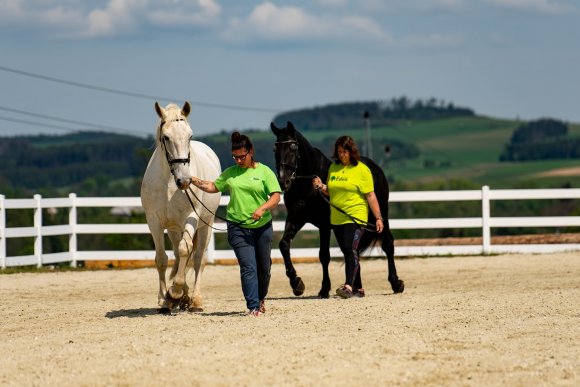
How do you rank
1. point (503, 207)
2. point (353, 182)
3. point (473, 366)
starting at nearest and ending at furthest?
point (473, 366)
point (353, 182)
point (503, 207)

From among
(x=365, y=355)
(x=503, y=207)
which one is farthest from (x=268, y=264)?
(x=503, y=207)

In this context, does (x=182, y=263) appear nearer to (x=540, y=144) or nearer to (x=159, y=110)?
(x=159, y=110)

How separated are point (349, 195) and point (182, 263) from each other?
2224 mm

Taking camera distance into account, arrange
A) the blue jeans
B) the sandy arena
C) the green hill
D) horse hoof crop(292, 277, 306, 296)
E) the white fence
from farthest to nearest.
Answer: the green hill < the white fence < horse hoof crop(292, 277, 306, 296) < the blue jeans < the sandy arena

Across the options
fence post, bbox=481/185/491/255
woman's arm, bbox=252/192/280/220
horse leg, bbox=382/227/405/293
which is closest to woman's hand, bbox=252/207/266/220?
woman's arm, bbox=252/192/280/220

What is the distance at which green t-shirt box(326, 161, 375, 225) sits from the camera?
12484mm

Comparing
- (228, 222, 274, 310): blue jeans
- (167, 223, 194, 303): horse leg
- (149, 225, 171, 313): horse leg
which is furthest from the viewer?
(149, 225, 171, 313): horse leg

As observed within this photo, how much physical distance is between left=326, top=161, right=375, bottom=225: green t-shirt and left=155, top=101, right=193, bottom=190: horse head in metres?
2.10

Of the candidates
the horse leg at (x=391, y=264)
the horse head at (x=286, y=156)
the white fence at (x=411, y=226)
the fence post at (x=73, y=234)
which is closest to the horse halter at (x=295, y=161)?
the horse head at (x=286, y=156)

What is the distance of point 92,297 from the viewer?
15180mm

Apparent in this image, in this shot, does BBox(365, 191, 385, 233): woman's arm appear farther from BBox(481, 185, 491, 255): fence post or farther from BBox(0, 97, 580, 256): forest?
BBox(0, 97, 580, 256): forest

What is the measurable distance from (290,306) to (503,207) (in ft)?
405

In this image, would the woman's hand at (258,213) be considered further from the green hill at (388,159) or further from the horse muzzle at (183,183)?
the green hill at (388,159)

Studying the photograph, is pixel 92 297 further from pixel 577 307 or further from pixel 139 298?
pixel 577 307
